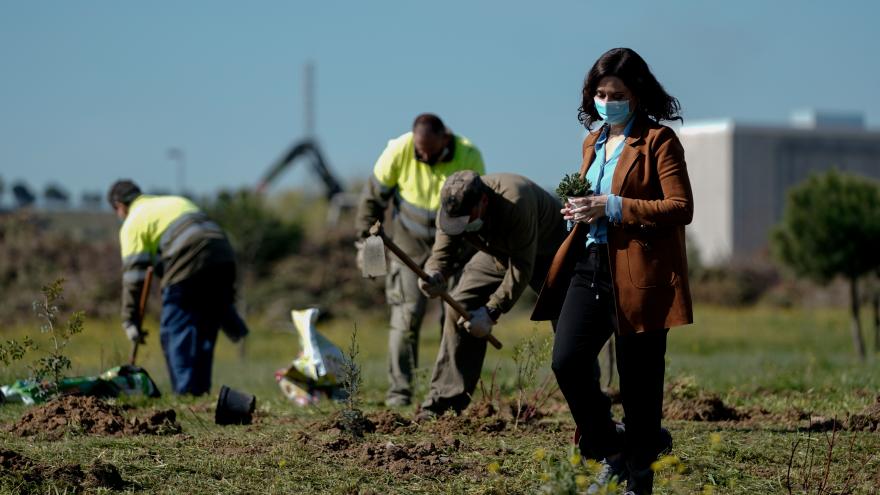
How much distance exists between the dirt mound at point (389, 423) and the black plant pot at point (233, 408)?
90 cm

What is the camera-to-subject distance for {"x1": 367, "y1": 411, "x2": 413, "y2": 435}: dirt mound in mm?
7176

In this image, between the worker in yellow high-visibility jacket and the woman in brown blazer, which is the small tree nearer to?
the worker in yellow high-visibility jacket

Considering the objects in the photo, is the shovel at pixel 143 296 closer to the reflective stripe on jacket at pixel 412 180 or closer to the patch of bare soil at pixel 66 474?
the reflective stripe on jacket at pixel 412 180

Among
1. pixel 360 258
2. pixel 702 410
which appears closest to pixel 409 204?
pixel 360 258

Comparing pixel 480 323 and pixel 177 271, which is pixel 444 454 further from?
pixel 177 271

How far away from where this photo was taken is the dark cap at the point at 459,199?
7254 mm

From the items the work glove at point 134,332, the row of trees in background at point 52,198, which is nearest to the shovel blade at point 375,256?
the work glove at point 134,332

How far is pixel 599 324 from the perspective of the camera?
5.79m

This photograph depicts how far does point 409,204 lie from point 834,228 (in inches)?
437

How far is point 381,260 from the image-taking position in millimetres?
7613

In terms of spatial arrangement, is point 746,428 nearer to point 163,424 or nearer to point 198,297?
point 163,424

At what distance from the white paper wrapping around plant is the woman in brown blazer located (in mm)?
3702

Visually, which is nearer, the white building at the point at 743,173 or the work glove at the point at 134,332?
the work glove at the point at 134,332

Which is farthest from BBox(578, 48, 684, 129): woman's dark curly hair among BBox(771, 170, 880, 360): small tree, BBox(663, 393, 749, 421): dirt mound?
BBox(771, 170, 880, 360): small tree
